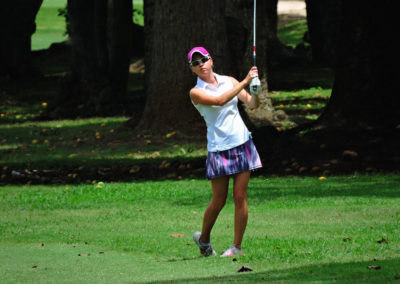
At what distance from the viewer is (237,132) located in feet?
26.4

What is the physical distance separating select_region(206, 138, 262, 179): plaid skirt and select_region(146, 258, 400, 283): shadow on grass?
106 cm

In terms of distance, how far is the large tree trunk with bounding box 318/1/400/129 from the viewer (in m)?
15.5

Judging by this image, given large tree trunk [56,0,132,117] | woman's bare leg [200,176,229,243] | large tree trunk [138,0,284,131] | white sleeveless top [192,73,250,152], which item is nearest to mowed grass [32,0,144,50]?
large tree trunk [56,0,132,117]

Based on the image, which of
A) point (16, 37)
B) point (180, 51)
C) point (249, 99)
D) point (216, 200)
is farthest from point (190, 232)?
point (16, 37)

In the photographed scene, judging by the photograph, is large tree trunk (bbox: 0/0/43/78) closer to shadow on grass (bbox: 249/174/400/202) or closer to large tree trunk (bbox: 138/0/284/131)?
large tree trunk (bbox: 138/0/284/131)

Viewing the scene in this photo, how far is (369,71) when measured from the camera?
15.5 meters

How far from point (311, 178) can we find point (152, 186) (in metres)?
2.34

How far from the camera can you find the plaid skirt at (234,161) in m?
7.98

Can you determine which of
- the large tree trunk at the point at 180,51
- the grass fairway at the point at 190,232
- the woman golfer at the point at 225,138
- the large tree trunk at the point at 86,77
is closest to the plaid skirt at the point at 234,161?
the woman golfer at the point at 225,138

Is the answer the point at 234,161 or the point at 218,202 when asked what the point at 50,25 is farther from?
the point at 234,161

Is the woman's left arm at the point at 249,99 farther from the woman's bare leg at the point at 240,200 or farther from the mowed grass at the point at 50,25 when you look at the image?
the mowed grass at the point at 50,25

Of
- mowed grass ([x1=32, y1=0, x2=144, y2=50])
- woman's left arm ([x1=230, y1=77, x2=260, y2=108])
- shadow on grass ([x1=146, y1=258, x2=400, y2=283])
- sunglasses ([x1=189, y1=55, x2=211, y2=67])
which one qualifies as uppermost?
sunglasses ([x1=189, y1=55, x2=211, y2=67])

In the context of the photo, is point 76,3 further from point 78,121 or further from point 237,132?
point 237,132

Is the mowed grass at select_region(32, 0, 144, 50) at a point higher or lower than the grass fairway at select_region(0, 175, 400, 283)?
lower
